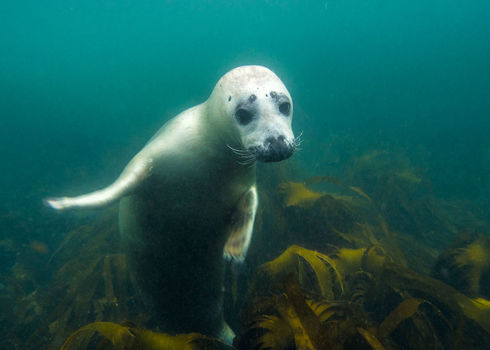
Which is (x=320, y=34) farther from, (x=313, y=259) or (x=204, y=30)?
(x=313, y=259)

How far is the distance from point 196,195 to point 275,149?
0.78 m

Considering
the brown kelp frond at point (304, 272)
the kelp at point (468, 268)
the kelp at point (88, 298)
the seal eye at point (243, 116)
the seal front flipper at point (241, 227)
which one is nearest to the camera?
the seal eye at point (243, 116)

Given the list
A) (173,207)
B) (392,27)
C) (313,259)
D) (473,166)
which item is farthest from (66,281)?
(392,27)

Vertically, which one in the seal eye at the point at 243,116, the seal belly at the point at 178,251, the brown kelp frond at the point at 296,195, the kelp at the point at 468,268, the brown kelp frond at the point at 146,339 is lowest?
the kelp at the point at 468,268

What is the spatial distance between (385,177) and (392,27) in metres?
85.9

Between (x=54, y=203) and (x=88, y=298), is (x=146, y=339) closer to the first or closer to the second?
(x=54, y=203)

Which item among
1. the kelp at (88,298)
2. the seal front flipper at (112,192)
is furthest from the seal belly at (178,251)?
the kelp at (88,298)

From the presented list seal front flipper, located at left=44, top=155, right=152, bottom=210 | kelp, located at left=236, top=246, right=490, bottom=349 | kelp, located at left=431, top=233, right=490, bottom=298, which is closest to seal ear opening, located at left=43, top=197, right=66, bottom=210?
seal front flipper, located at left=44, top=155, right=152, bottom=210

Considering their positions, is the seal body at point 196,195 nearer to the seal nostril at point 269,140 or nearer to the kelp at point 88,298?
the seal nostril at point 269,140

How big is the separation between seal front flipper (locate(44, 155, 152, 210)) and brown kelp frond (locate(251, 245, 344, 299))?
1.42 m

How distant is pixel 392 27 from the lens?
73.4 m

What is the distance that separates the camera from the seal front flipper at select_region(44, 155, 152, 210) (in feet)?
5.25

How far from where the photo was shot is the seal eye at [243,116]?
1.65 meters

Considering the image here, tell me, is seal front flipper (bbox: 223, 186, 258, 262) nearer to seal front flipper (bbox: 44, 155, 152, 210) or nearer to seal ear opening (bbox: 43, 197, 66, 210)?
seal front flipper (bbox: 44, 155, 152, 210)
